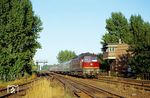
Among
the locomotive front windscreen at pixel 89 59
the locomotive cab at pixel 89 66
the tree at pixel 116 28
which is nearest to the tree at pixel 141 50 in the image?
the locomotive cab at pixel 89 66

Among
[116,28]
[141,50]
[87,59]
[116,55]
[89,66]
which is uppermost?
[116,28]

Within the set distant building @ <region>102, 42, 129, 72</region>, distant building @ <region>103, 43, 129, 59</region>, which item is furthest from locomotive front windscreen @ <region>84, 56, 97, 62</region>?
distant building @ <region>103, 43, 129, 59</region>

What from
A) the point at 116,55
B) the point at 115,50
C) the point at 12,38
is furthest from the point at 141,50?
the point at 115,50

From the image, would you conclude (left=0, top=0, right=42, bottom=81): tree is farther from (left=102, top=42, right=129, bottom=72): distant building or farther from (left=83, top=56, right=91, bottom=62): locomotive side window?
(left=102, top=42, right=129, bottom=72): distant building

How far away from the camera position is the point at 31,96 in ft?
63.2

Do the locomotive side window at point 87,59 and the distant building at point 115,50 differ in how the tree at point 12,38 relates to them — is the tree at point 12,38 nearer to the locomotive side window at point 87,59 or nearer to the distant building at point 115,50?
the locomotive side window at point 87,59

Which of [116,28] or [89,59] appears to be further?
[116,28]

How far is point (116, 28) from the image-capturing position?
312 ft

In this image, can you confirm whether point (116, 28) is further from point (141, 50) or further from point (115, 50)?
point (141, 50)

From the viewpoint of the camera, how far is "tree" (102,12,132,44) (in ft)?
303

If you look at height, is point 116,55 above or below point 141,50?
above

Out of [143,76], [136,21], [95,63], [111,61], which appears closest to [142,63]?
[143,76]

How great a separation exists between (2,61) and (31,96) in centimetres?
1972

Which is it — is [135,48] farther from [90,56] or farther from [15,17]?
[15,17]
